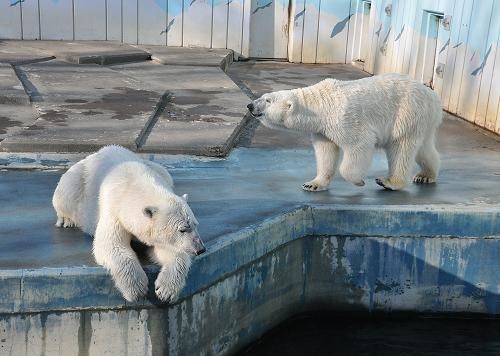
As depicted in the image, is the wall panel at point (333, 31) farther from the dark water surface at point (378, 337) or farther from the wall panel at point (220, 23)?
the dark water surface at point (378, 337)

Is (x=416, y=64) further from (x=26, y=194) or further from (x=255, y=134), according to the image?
(x=26, y=194)

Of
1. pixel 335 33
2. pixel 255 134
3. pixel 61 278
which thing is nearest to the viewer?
pixel 61 278

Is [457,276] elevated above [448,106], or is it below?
below

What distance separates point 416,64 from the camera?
9.13 meters

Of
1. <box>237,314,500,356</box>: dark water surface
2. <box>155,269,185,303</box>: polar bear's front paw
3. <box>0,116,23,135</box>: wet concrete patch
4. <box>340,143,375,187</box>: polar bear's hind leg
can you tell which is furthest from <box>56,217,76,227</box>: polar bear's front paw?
<box>0,116,23,135</box>: wet concrete patch

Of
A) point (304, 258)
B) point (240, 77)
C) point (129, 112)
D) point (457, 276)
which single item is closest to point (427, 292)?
point (457, 276)

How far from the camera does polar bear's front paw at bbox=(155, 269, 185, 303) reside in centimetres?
348

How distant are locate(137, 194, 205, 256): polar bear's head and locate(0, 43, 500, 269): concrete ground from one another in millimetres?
561

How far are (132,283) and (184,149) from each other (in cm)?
259

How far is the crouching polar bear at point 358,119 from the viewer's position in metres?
4.93

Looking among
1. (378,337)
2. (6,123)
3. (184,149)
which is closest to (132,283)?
(378,337)

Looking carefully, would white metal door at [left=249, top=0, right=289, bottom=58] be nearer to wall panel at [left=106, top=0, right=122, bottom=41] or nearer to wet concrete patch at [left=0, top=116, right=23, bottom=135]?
wall panel at [left=106, top=0, right=122, bottom=41]

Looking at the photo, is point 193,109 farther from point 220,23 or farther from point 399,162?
point 220,23

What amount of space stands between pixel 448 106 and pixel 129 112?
11.7 feet
